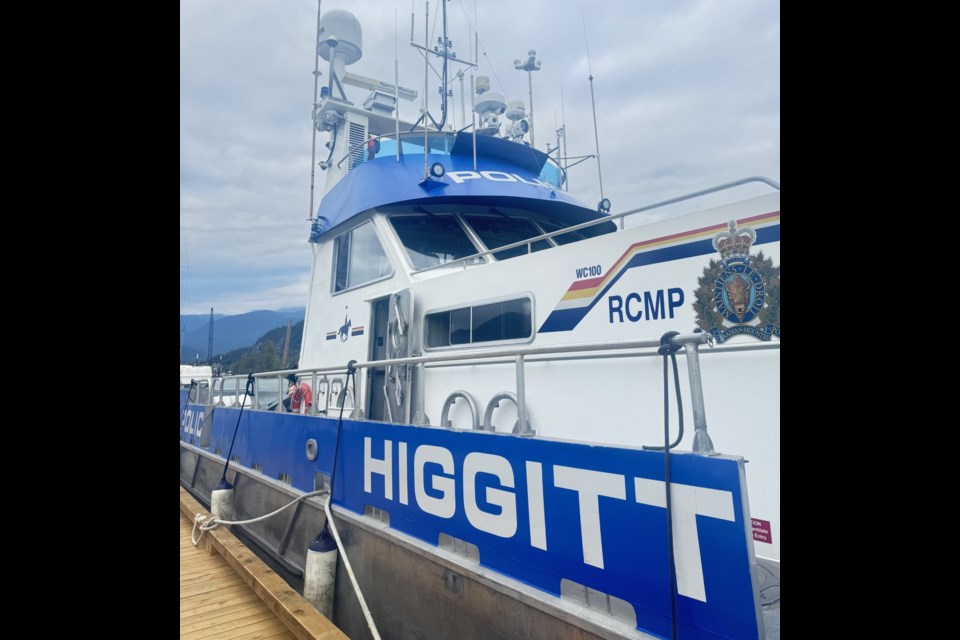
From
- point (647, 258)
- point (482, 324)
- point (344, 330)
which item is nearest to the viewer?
point (647, 258)

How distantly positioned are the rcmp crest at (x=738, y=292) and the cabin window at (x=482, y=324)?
153 cm

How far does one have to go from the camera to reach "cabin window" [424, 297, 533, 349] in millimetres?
4621

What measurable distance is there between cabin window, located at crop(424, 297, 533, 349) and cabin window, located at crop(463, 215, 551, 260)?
129 centimetres

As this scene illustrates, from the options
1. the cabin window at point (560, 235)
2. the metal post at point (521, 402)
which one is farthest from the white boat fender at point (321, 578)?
the cabin window at point (560, 235)

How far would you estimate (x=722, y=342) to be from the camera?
3266 millimetres

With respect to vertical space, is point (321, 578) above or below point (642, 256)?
below

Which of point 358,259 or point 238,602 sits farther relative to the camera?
point 358,259

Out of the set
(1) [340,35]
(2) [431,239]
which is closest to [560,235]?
(2) [431,239]

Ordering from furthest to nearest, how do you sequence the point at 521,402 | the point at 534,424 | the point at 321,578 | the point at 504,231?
the point at 504,231 < the point at 534,424 < the point at 321,578 < the point at 521,402

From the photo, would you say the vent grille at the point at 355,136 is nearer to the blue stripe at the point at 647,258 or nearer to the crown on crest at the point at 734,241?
the blue stripe at the point at 647,258

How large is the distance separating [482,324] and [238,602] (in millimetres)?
2853

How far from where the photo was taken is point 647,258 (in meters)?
3.69

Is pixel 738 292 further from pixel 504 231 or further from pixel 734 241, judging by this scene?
pixel 504 231

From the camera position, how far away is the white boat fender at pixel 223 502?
20.4ft
